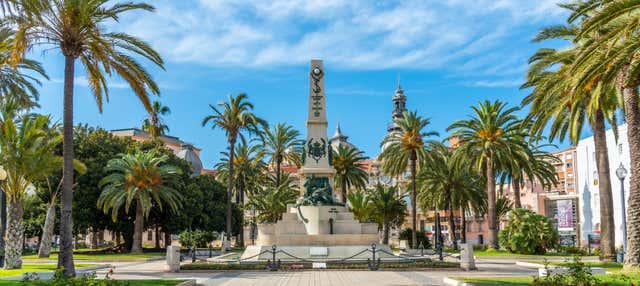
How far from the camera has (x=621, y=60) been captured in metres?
17.8

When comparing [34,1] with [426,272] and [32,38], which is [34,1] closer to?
[32,38]

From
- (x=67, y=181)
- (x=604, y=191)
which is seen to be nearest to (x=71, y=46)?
(x=67, y=181)

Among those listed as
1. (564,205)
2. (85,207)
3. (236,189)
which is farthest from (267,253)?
(564,205)

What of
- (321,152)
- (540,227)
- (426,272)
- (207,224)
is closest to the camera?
(426,272)

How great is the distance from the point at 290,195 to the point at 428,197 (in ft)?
41.2

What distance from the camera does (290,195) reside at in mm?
58250

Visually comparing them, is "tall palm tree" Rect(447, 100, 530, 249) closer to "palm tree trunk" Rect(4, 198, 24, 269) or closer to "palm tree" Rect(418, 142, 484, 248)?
"palm tree" Rect(418, 142, 484, 248)

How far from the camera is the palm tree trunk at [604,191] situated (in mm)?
30562

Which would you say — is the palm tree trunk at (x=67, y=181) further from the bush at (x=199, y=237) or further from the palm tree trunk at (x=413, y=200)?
the bush at (x=199, y=237)

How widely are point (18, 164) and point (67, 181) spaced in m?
8.65

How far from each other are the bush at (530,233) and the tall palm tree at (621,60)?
17.9 metres

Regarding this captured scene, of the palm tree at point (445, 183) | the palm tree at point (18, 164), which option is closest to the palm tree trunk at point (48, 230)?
the palm tree at point (18, 164)

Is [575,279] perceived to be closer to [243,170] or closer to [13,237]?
[13,237]

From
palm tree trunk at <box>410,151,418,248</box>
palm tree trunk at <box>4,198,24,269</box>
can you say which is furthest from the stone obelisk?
palm tree trunk at <box>410,151,418,248</box>
